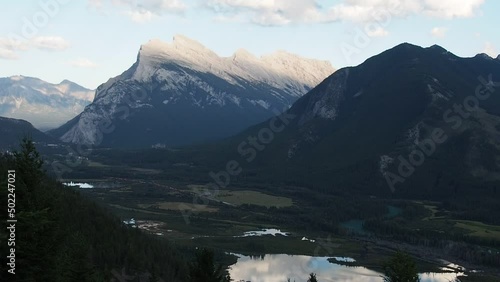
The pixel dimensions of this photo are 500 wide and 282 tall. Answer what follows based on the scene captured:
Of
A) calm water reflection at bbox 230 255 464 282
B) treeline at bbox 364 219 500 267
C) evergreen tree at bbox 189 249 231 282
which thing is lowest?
calm water reflection at bbox 230 255 464 282

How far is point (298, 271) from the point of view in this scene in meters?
157

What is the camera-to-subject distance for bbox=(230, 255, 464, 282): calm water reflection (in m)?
148

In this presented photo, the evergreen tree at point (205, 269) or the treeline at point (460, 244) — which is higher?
the evergreen tree at point (205, 269)

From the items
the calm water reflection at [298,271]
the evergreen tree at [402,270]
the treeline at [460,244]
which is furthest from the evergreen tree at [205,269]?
the treeline at [460,244]

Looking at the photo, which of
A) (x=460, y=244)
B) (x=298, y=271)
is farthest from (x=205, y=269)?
(x=460, y=244)

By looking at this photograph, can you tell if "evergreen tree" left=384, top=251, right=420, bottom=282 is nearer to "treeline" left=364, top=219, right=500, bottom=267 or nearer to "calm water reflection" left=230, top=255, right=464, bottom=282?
"calm water reflection" left=230, top=255, right=464, bottom=282

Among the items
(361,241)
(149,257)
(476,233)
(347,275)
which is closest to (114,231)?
(149,257)

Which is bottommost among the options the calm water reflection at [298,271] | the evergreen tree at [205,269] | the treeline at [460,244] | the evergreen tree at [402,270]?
the calm water reflection at [298,271]

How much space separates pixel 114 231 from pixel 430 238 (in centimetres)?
11518

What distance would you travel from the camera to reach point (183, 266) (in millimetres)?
123625

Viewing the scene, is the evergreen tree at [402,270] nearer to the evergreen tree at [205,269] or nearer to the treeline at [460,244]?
the evergreen tree at [205,269]

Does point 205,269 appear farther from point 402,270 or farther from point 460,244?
point 460,244

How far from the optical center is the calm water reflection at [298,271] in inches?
5827

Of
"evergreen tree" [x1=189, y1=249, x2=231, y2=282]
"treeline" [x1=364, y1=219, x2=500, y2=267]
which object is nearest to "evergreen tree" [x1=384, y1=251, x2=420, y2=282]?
"evergreen tree" [x1=189, y1=249, x2=231, y2=282]
